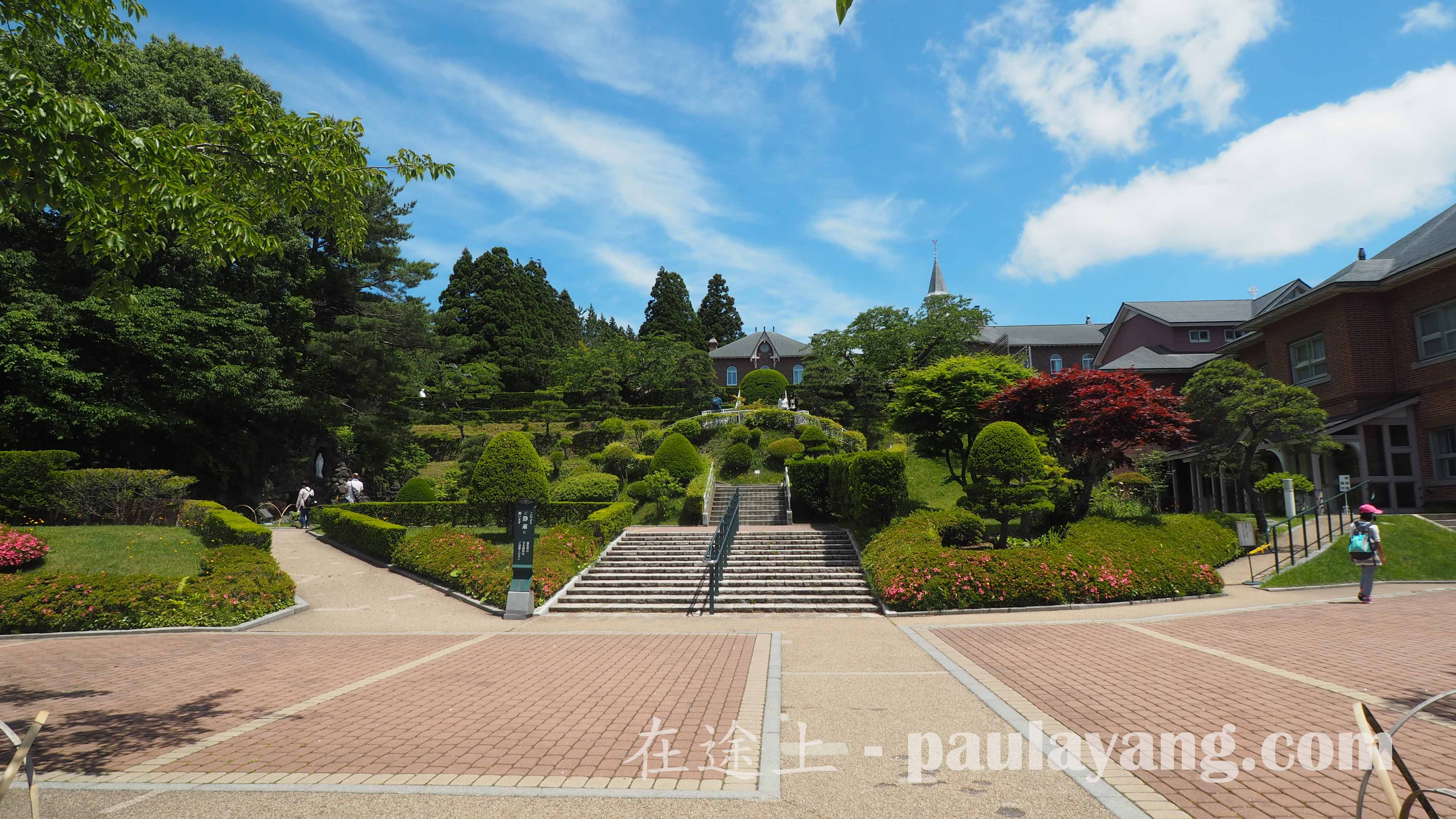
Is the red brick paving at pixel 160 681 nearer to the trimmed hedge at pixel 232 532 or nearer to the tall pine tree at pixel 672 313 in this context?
the trimmed hedge at pixel 232 532

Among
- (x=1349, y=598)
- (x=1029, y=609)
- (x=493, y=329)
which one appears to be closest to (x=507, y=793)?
(x=1029, y=609)

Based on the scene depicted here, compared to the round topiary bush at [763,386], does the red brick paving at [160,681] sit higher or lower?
lower

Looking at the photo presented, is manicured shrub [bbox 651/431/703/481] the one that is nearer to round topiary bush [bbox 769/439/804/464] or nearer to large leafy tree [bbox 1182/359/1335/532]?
round topiary bush [bbox 769/439/804/464]

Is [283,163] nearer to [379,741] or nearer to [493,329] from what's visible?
[379,741]

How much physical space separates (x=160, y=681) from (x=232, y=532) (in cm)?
1011

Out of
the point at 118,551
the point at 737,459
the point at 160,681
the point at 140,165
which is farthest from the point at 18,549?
the point at 737,459

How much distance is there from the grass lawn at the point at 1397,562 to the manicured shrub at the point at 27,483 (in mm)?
28749

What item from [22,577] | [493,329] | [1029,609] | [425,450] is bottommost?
[1029,609]

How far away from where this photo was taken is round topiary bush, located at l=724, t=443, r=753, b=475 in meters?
31.3

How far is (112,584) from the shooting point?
12.9 meters

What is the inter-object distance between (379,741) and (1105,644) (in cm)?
903

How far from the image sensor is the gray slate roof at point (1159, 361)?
32.3 metres

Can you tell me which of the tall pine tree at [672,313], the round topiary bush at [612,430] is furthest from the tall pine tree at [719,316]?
the round topiary bush at [612,430]

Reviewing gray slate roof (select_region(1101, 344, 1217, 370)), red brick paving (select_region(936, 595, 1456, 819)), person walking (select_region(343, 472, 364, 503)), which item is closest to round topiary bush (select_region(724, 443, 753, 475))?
person walking (select_region(343, 472, 364, 503))
